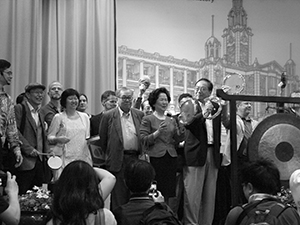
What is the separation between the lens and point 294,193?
9.92 ft

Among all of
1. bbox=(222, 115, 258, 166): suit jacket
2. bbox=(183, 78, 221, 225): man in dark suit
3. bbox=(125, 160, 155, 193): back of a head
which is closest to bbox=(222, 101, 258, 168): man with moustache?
bbox=(222, 115, 258, 166): suit jacket

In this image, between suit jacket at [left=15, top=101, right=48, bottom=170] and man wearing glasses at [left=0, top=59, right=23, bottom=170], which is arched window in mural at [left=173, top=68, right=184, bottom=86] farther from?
man wearing glasses at [left=0, top=59, right=23, bottom=170]

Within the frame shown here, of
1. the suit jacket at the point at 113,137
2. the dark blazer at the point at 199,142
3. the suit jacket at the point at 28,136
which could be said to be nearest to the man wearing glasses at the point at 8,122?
the suit jacket at the point at 28,136

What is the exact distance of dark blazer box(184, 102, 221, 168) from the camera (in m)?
5.43

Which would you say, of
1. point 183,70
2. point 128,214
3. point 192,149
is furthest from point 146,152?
point 183,70

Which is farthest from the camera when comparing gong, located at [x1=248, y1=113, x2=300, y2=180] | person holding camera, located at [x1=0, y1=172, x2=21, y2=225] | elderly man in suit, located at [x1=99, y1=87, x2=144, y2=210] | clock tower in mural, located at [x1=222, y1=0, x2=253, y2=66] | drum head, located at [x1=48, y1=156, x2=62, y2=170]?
clock tower in mural, located at [x1=222, y1=0, x2=253, y2=66]

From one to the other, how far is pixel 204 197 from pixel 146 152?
0.74m

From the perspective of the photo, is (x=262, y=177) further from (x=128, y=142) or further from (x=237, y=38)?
(x=237, y=38)

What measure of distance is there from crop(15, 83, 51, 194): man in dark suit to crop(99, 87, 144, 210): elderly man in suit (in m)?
0.60

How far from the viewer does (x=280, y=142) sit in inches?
216

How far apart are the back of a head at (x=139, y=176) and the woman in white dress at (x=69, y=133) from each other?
213 centimetres

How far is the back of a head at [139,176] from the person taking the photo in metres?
3.22

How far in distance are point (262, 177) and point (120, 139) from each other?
2551mm

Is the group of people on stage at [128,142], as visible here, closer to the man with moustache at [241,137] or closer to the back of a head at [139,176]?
the man with moustache at [241,137]
